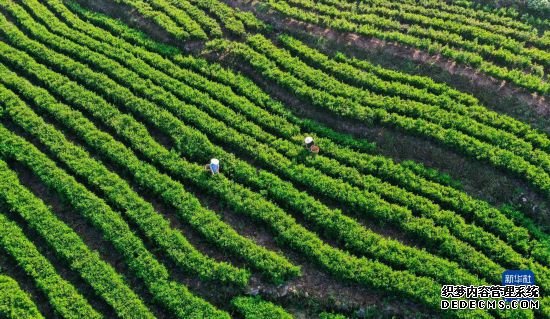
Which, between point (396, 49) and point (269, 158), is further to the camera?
point (396, 49)

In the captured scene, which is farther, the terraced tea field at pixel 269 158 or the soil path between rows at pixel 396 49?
the soil path between rows at pixel 396 49

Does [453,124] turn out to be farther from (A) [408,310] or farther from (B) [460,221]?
(A) [408,310]

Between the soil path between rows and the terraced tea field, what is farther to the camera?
the soil path between rows

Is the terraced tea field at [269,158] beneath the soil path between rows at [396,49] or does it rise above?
beneath

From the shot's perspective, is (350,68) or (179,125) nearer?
(179,125)

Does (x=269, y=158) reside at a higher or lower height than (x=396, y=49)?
lower

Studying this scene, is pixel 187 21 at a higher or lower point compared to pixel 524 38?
lower

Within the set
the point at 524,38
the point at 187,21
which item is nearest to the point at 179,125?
the point at 187,21

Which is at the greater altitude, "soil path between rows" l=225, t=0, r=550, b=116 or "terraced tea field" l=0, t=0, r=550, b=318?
"soil path between rows" l=225, t=0, r=550, b=116
